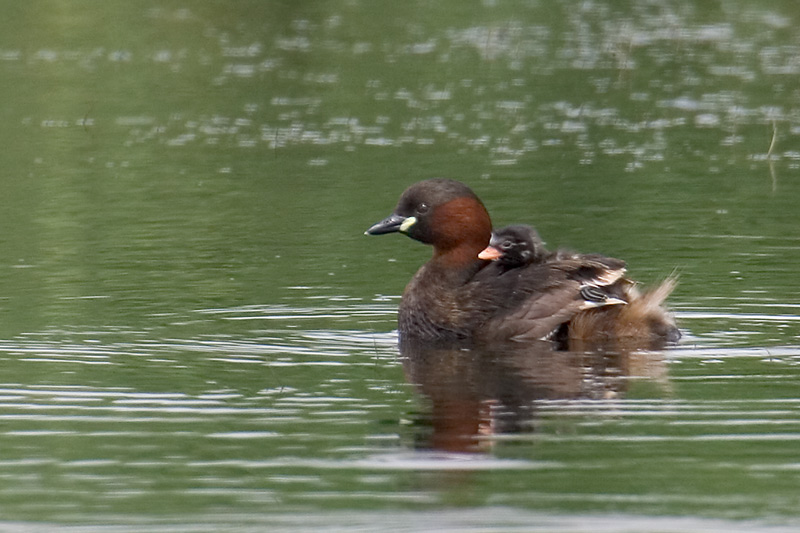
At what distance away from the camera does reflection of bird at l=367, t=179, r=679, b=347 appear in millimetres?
10555

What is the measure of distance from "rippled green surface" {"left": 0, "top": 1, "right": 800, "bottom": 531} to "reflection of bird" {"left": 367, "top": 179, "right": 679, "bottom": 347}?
43 cm

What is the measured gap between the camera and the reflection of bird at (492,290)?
34.6ft

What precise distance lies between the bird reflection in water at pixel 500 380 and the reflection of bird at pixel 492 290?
0.15 metres


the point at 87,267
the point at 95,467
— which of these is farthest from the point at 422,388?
the point at 87,267

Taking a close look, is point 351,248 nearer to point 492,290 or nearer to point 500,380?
point 492,290

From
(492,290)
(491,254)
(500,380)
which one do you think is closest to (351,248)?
(491,254)

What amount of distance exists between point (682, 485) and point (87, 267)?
729cm

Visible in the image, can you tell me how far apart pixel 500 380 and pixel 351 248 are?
4850 millimetres

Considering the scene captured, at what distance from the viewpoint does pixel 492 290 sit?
1096 cm

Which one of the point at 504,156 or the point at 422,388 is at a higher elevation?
the point at 504,156

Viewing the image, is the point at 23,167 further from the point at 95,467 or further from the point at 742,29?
the point at 742,29

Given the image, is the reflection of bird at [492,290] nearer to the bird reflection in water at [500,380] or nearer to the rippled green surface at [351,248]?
the bird reflection in water at [500,380]

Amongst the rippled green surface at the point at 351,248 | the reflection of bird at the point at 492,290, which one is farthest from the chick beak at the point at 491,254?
the rippled green surface at the point at 351,248

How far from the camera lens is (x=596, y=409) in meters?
8.41
